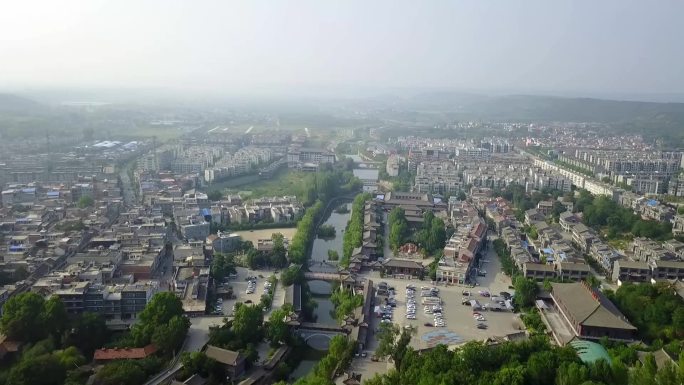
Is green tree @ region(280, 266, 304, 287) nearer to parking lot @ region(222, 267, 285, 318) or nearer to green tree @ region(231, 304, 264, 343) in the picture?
parking lot @ region(222, 267, 285, 318)

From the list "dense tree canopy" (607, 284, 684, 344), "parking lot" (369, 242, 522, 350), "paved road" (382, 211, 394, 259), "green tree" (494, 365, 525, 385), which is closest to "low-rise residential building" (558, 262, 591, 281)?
"parking lot" (369, 242, 522, 350)

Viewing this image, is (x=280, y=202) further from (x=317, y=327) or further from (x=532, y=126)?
(x=532, y=126)

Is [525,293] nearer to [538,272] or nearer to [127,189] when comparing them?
[538,272]

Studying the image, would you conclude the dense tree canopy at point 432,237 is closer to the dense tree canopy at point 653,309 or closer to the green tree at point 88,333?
the dense tree canopy at point 653,309

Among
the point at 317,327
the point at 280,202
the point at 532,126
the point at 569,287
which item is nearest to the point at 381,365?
the point at 317,327

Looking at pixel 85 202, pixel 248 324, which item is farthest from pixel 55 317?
pixel 85 202
